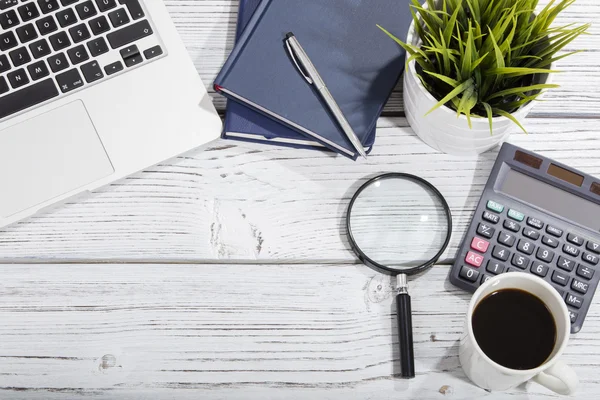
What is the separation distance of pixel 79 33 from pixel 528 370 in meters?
0.61

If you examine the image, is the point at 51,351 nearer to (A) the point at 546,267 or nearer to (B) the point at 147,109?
(B) the point at 147,109

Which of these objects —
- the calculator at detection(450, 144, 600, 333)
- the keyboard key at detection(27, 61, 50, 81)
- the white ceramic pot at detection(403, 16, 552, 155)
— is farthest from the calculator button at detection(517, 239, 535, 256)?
the keyboard key at detection(27, 61, 50, 81)

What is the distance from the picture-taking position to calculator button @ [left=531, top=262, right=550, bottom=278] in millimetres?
683

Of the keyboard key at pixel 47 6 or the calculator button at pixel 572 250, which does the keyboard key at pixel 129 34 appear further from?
the calculator button at pixel 572 250

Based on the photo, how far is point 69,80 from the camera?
0.72 metres

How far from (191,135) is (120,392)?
315 millimetres

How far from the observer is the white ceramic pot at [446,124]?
0.64 meters

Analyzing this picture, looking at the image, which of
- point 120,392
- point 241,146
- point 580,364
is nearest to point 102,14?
point 241,146

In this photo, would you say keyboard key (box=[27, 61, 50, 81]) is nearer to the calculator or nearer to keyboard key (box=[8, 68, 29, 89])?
keyboard key (box=[8, 68, 29, 89])

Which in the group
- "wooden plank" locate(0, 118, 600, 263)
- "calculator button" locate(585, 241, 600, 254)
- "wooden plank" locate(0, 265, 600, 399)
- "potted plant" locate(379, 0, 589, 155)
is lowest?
"wooden plank" locate(0, 265, 600, 399)

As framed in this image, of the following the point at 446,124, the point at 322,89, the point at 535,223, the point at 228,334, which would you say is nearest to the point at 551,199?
the point at 535,223

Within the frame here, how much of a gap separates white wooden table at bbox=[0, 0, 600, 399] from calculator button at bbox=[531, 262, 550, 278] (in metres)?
0.09

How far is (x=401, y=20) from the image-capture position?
730 millimetres

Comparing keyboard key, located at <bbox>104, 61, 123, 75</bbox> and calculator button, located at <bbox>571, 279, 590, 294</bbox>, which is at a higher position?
keyboard key, located at <bbox>104, 61, 123, 75</bbox>
